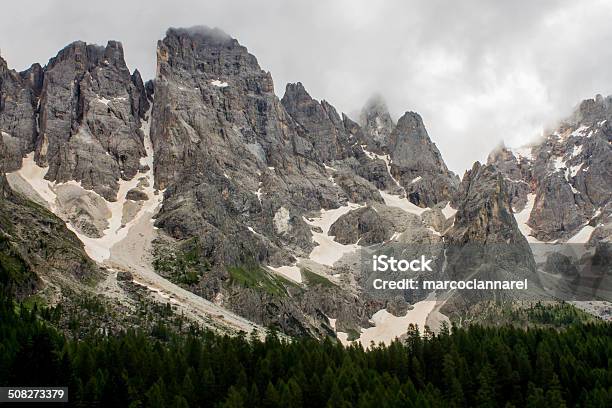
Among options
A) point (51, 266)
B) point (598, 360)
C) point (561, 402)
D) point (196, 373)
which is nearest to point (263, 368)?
point (196, 373)

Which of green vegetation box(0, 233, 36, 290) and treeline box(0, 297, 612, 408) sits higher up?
green vegetation box(0, 233, 36, 290)

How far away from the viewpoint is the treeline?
8488 centimetres

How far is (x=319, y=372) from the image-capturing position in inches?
4048

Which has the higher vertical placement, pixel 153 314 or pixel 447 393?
pixel 153 314

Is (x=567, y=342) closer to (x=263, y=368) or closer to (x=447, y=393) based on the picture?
(x=447, y=393)

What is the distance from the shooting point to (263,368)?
4072 inches

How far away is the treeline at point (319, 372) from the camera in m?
84.9

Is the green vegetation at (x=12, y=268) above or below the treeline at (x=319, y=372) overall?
above

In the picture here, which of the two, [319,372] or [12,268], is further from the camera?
[12,268]

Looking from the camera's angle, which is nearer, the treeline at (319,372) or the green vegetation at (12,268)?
the treeline at (319,372)

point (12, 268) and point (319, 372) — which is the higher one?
point (12, 268)

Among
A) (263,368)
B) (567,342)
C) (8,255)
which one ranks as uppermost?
(8,255)

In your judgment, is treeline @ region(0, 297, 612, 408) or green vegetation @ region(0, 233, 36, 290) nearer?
treeline @ region(0, 297, 612, 408)

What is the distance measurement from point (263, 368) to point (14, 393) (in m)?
37.6
